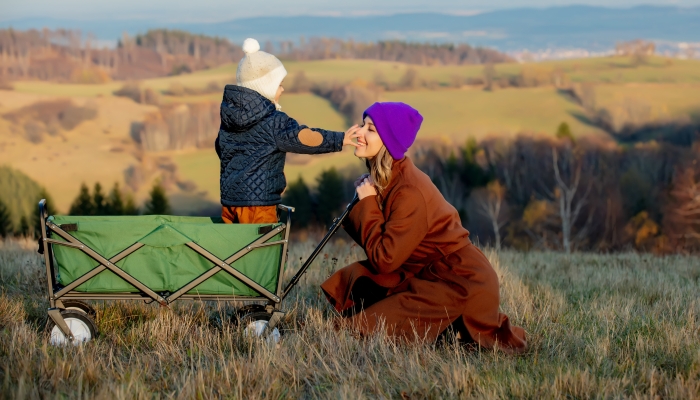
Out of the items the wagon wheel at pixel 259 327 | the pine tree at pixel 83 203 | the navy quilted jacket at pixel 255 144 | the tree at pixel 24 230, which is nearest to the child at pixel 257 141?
the navy quilted jacket at pixel 255 144

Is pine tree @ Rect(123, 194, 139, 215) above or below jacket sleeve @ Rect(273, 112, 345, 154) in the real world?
below

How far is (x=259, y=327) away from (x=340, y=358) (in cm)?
67

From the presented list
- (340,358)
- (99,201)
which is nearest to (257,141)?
(340,358)

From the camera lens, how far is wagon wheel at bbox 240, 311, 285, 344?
429cm

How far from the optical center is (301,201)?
6462 cm

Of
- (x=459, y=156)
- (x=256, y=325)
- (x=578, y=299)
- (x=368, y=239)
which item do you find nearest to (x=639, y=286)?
(x=578, y=299)

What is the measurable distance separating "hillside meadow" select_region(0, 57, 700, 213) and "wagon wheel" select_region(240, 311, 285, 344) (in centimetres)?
6431

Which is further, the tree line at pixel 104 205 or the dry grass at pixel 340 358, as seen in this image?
the tree line at pixel 104 205

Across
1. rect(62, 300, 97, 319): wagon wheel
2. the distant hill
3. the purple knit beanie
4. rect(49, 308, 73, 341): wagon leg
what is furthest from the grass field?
rect(49, 308, 73, 341): wagon leg

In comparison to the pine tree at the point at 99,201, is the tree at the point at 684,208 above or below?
above

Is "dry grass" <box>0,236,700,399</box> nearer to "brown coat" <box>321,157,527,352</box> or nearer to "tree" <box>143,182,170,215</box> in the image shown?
"brown coat" <box>321,157,527,352</box>

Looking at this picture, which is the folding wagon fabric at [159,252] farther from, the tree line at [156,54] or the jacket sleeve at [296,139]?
the tree line at [156,54]

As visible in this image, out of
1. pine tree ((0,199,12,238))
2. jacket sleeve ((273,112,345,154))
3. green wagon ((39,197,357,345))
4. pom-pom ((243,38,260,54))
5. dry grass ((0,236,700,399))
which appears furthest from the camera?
pine tree ((0,199,12,238))

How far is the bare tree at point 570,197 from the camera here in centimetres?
5962
